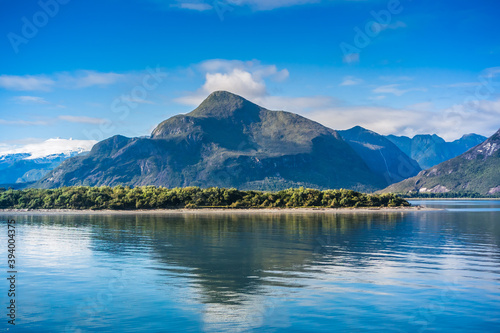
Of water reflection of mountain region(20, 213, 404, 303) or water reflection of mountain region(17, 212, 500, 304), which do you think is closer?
water reflection of mountain region(20, 213, 404, 303)

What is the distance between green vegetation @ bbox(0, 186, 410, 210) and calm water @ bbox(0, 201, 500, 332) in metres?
116

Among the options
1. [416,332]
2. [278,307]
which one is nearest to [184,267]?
[278,307]

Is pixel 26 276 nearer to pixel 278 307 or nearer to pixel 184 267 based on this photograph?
pixel 184 267

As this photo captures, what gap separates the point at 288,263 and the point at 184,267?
425 inches

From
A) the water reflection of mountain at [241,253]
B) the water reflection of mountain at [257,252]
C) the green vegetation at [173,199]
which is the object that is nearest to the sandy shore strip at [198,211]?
the green vegetation at [173,199]

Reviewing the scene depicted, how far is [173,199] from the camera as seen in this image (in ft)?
590

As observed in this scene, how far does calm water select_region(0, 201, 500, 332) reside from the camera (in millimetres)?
26688

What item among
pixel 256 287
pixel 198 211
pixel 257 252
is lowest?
pixel 256 287

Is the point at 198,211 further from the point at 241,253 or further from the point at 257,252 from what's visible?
the point at 241,253

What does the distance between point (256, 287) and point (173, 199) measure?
14852 centimetres

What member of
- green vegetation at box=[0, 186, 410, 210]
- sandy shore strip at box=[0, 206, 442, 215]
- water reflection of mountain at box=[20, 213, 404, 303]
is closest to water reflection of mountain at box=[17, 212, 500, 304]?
water reflection of mountain at box=[20, 213, 404, 303]

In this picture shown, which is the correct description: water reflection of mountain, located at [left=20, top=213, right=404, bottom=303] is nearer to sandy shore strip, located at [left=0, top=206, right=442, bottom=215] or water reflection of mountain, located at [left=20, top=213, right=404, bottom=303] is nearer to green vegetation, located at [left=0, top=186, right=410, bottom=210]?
sandy shore strip, located at [left=0, top=206, right=442, bottom=215]

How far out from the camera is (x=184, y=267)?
43.8 meters

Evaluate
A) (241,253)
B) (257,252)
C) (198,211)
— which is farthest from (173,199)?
(241,253)
